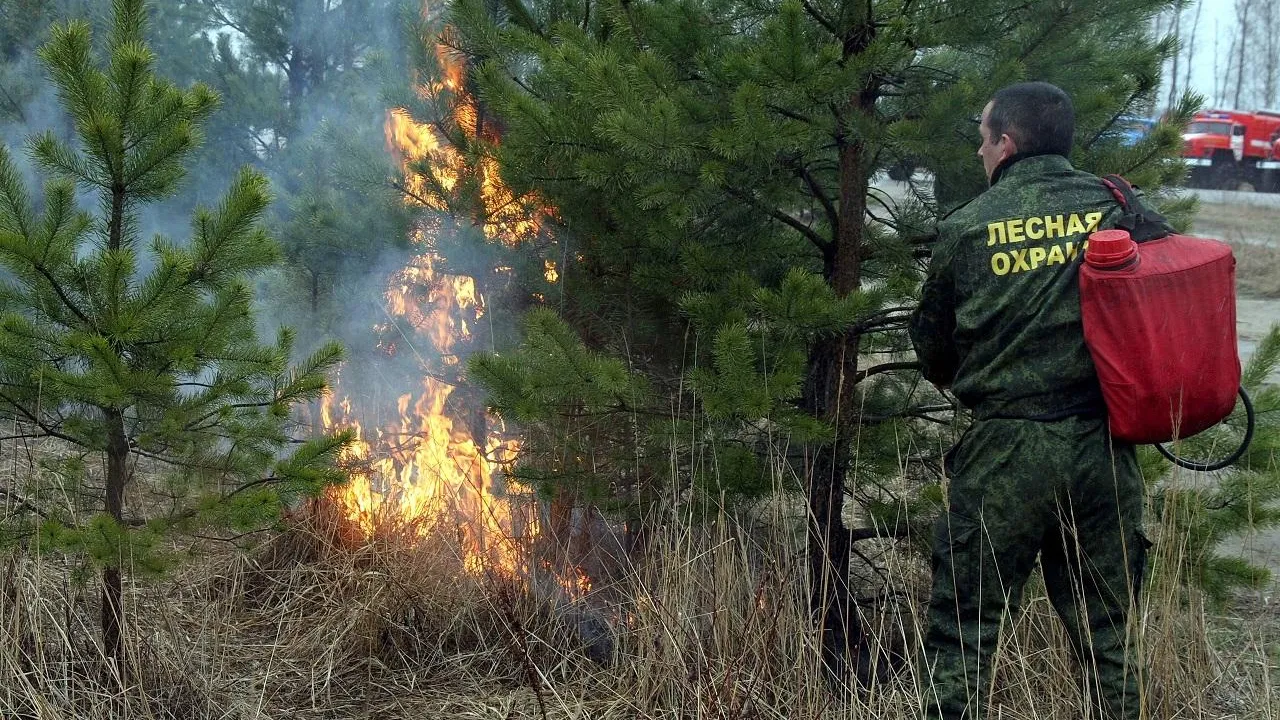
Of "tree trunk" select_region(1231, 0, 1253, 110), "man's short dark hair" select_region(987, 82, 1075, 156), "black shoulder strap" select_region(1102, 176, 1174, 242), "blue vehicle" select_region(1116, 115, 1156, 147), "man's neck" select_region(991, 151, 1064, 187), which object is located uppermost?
"tree trunk" select_region(1231, 0, 1253, 110)

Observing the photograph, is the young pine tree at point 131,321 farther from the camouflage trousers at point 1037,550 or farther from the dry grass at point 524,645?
the camouflage trousers at point 1037,550

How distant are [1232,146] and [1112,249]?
1128 inches

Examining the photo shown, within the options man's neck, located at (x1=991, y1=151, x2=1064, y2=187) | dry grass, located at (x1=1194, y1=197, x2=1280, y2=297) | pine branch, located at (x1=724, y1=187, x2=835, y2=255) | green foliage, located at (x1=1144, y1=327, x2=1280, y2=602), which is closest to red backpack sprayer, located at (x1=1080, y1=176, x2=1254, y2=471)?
man's neck, located at (x1=991, y1=151, x2=1064, y2=187)

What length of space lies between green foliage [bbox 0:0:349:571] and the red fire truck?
28.4 meters

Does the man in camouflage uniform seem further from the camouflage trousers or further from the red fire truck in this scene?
the red fire truck

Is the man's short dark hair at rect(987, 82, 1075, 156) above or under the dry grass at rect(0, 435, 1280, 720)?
above

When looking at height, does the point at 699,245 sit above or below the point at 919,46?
below

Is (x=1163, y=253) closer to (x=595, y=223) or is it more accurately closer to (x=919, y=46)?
(x=919, y=46)

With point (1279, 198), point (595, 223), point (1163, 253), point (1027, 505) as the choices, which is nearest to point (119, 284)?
point (595, 223)

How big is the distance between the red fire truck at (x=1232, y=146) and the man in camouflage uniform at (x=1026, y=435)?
2734 centimetres

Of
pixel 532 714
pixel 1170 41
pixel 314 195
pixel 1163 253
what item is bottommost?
pixel 532 714

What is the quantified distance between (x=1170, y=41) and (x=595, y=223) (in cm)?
247

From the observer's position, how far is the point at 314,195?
6.61 metres

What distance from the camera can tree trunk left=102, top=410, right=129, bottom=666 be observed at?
381cm
